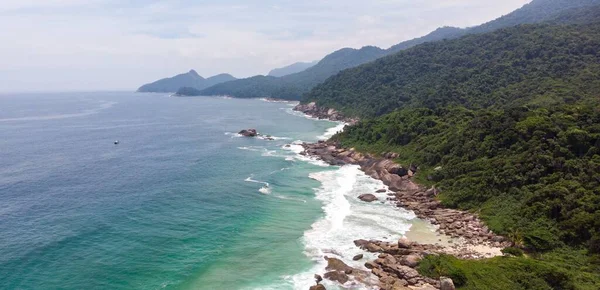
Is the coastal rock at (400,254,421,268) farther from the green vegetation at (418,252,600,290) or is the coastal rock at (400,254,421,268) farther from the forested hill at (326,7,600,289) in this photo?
the forested hill at (326,7,600,289)

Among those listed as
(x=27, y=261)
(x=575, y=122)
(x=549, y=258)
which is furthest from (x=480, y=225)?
(x=27, y=261)

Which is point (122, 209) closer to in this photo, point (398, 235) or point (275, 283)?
point (275, 283)

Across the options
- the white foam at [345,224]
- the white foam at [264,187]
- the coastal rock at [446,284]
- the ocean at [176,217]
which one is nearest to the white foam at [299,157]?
the ocean at [176,217]

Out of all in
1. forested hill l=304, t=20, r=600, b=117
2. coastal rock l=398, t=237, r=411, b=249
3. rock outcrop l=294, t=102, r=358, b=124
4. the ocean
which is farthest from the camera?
rock outcrop l=294, t=102, r=358, b=124

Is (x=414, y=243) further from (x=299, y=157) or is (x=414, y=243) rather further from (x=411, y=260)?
(x=299, y=157)

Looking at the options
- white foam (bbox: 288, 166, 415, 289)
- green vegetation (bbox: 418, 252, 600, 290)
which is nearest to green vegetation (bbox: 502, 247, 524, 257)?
green vegetation (bbox: 418, 252, 600, 290)

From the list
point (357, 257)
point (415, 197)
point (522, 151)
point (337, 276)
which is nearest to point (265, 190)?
point (415, 197)

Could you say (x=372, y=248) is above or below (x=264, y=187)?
below

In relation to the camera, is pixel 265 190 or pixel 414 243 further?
pixel 265 190
